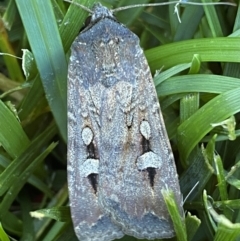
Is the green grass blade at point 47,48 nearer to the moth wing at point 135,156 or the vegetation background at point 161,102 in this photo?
the vegetation background at point 161,102

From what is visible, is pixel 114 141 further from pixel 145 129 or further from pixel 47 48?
pixel 47 48

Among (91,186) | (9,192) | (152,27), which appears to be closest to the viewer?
(91,186)

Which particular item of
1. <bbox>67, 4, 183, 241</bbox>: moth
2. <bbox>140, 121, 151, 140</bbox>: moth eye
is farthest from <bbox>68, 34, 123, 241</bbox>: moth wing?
<bbox>140, 121, 151, 140</bbox>: moth eye

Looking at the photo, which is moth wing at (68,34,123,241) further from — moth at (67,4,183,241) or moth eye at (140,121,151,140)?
moth eye at (140,121,151,140)

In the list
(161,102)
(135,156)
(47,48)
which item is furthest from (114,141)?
(47,48)

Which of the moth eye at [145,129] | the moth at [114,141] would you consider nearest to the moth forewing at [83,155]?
the moth at [114,141]

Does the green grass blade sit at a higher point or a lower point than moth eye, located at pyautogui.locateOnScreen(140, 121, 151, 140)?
higher

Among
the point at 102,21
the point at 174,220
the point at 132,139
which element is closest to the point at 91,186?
the point at 132,139

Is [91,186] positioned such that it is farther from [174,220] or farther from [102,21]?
[102,21]
